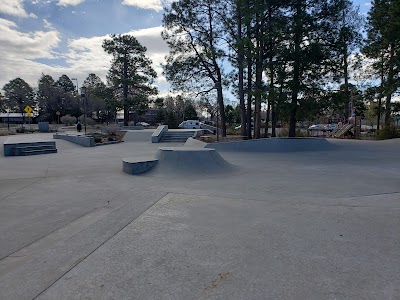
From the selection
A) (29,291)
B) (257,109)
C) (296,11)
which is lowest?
(29,291)

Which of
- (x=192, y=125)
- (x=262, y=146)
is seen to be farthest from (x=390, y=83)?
(x=192, y=125)

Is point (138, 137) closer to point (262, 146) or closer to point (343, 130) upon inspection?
point (262, 146)

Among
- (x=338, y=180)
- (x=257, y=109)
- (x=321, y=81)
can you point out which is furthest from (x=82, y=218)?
(x=321, y=81)

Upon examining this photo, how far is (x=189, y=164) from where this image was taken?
881cm

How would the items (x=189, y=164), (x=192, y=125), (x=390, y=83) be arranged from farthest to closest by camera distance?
(x=192, y=125)
(x=390, y=83)
(x=189, y=164)

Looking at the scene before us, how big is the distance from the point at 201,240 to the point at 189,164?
5.25 metres

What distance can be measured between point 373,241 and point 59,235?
4.40 meters

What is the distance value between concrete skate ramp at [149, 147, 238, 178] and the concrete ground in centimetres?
137

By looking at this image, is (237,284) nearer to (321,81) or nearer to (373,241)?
(373,241)

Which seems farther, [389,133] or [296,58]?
[389,133]

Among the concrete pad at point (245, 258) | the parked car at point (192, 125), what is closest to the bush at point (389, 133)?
the concrete pad at point (245, 258)

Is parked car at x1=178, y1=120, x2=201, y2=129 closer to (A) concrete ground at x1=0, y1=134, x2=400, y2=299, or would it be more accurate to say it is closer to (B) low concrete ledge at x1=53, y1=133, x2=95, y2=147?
(B) low concrete ledge at x1=53, y1=133, x2=95, y2=147

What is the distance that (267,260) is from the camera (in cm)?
308

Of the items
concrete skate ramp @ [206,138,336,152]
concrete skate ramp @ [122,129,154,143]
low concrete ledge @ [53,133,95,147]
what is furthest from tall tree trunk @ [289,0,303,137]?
low concrete ledge @ [53,133,95,147]
